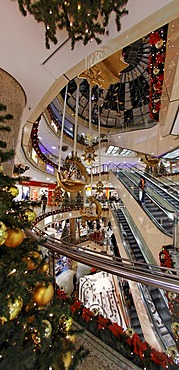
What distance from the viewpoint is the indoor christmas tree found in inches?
31.8

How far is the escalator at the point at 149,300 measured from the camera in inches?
108

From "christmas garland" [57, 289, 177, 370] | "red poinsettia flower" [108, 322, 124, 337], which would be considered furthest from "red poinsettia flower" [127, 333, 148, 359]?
"red poinsettia flower" [108, 322, 124, 337]

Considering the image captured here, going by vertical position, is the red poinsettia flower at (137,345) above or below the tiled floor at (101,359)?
above

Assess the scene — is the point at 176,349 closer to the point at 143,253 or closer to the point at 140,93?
the point at 143,253

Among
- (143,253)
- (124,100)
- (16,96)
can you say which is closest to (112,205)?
(143,253)

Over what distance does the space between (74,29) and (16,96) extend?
1.34 meters

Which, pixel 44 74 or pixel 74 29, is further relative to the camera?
pixel 44 74

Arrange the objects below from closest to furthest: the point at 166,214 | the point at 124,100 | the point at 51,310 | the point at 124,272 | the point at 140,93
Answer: the point at 51,310 → the point at 124,272 → the point at 166,214 → the point at 140,93 → the point at 124,100

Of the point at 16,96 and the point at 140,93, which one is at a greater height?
the point at 140,93

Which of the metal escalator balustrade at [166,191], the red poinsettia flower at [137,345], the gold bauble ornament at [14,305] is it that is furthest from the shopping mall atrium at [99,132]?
the gold bauble ornament at [14,305]

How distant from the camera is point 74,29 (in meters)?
1.30

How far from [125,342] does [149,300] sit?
2976 millimetres

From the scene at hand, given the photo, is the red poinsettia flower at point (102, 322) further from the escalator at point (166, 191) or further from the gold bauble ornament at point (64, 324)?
the escalator at point (166, 191)

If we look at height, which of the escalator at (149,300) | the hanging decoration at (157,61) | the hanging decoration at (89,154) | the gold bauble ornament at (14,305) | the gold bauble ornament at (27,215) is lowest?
the escalator at (149,300)
